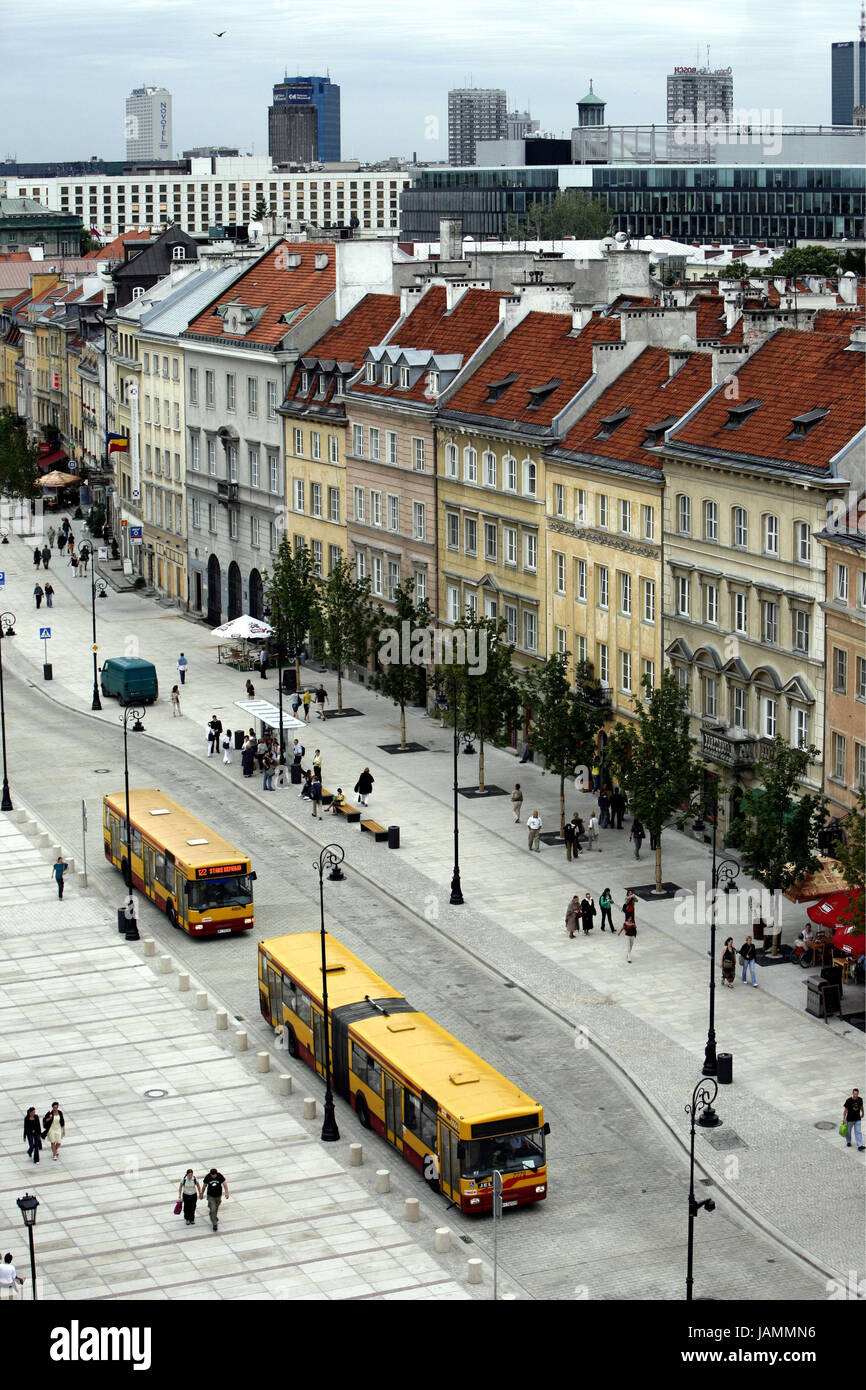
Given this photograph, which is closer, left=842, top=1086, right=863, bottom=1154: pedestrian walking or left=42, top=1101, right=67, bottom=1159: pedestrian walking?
left=842, top=1086, right=863, bottom=1154: pedestrian walking

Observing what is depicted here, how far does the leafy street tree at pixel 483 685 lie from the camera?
229 feet

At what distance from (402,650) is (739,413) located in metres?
21.3

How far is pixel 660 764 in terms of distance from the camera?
191 feet

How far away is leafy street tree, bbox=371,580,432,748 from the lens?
257ft

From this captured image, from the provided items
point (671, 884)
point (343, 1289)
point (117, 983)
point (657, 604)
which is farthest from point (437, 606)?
point (343, 1289)

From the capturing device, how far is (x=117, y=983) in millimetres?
52562

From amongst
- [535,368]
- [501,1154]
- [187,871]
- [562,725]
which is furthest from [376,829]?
[501,1154]

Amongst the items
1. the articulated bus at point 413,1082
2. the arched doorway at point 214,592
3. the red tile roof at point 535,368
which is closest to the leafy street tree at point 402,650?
the red tile roof at point 535,368

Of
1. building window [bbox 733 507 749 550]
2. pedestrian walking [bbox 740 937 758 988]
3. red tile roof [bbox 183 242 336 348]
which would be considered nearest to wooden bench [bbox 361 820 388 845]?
building window [bbox 733 507 749 550]

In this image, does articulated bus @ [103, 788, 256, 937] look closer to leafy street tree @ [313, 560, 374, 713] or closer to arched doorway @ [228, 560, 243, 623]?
leafy street tree @ [313, 560, 374, 713]

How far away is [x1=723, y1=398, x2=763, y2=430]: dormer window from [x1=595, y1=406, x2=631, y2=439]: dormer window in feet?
→ 24.7

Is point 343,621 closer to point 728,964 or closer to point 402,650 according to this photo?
point 402,650

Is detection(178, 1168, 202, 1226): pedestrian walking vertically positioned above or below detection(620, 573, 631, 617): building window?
below

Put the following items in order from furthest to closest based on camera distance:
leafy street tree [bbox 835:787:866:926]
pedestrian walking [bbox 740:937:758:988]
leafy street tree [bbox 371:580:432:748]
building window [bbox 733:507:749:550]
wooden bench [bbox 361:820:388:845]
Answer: leafy street tree [bbox 371:580:432:748], wooden bench [bbox 361:820:388:845], building window [bbox 733:507:749:550], pedestrian walking [bbox 740:937:758:988], leafy street tree [bbox 835:787:866:926]
